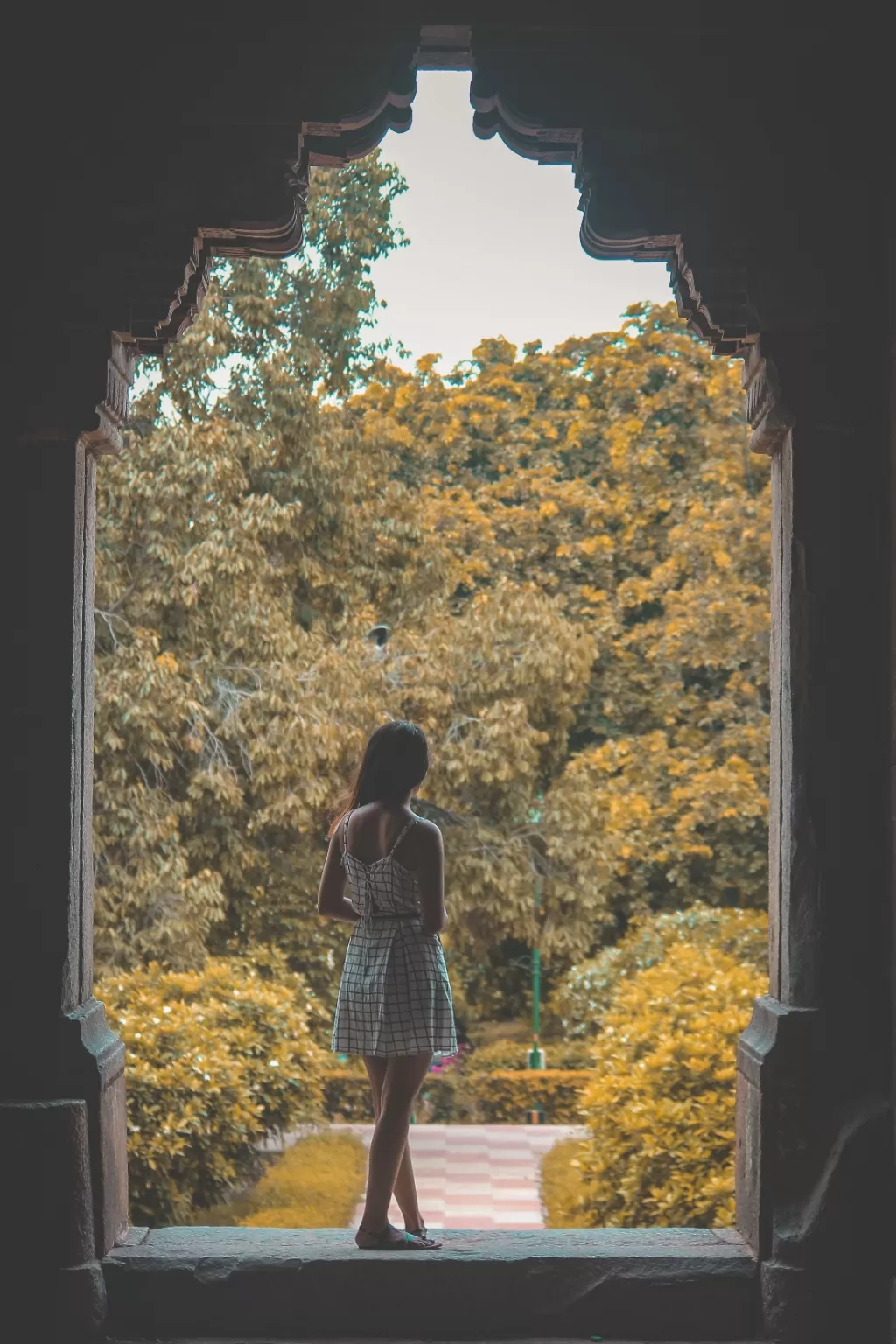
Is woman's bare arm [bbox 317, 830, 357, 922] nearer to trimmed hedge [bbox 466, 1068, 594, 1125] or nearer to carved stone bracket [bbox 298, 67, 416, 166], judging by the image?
carved stone bracket [bbox 298, 67, 416, 166]

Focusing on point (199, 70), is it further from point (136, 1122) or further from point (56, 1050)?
point (136, 1122)

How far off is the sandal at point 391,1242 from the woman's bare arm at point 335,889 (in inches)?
29.7

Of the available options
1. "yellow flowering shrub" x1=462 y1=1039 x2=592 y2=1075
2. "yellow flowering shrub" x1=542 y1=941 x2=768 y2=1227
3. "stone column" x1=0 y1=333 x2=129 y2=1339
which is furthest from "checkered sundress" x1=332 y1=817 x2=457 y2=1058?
"yellow flowering shrub" x1=462 y1=1039 x2=592 y2=1075

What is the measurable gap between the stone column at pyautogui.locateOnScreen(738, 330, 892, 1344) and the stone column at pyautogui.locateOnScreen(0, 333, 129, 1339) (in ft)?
5.22

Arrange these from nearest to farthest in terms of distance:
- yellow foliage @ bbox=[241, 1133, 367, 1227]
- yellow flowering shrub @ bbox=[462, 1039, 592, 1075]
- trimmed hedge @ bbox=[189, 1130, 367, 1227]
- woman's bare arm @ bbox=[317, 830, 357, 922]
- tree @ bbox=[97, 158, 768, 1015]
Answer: woman's bare arm @ bbox=[317, 830, 357, 922], trimmed hedge @ bbox=[189, 1130, 367, 1227], yellow foliage @ bbox=[241, 1133, 367, 1227], tree @ bbox=[97, 158, 768, 1015], yellow flowering shrub @ bbox=[462, 1039, 592, 1075]

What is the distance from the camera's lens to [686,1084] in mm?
4922

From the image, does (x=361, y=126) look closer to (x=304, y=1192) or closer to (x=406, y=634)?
(x=304, y=1192)

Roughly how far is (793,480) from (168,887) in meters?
7.27

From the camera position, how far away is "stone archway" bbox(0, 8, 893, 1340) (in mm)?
3162

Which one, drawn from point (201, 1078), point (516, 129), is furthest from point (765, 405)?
point (201, 1078)

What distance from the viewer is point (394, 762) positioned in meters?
3.34

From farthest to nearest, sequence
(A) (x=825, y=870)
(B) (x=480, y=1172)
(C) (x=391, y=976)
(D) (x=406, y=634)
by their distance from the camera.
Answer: (D) (x=406, y=634) < (B) (x=480, y=1172) < (C) (x=391, y=976) < (A) (x=825, y=870)

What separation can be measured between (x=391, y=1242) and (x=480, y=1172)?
5.70 m

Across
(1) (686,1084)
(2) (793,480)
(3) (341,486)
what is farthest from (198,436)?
(2) (793,480)
